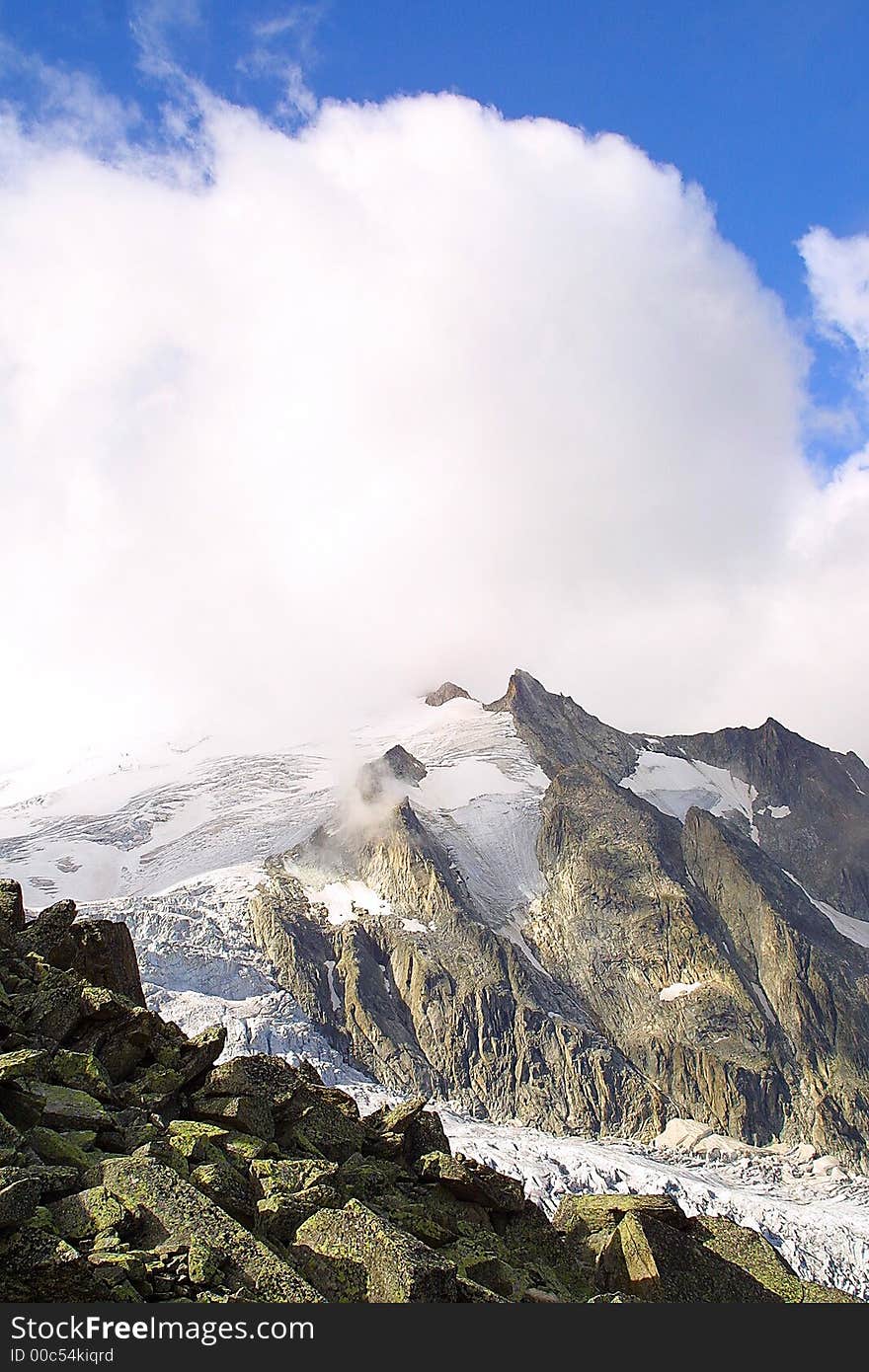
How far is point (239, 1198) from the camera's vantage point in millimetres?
14586

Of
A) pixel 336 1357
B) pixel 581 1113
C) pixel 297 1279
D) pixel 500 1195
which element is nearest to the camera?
pixel 336 1357

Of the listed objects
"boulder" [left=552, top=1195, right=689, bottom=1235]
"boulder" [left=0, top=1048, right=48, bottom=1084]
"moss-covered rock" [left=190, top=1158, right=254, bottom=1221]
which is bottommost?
"boulder" [left=552, top=1195, right=689, bottom=1235]

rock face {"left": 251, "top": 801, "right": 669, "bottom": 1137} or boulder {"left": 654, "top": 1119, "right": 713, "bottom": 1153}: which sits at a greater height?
rock face {"left": 251, "top": 801, "right": 669, "bottom": 1137}

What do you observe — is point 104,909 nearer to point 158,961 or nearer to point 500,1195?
point 158,961

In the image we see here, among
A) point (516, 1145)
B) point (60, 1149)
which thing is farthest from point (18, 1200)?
point (516, 1145)

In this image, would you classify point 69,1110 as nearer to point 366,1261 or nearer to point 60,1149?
point 60,1149

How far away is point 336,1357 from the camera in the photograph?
1012 centimetres

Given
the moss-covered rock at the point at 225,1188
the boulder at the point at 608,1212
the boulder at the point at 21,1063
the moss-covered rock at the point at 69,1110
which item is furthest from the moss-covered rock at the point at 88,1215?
the boulder at the point at 608,1212

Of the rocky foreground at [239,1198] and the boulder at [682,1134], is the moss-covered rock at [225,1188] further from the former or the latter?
the boulder at [682,1134]

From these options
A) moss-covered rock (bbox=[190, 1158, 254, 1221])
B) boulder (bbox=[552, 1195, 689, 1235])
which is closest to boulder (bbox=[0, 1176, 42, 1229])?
moss-covered rock (bbox=[190, 1158, 254, 1221])

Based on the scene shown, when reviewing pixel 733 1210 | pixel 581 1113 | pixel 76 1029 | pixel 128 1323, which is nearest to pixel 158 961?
pixel 581 1113

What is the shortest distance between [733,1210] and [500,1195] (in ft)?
429

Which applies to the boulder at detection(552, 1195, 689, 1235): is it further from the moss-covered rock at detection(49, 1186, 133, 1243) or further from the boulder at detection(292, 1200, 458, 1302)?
the moss-covered rock at detection(49, 1186, 133, 1243)

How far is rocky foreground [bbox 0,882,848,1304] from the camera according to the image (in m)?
12.3
